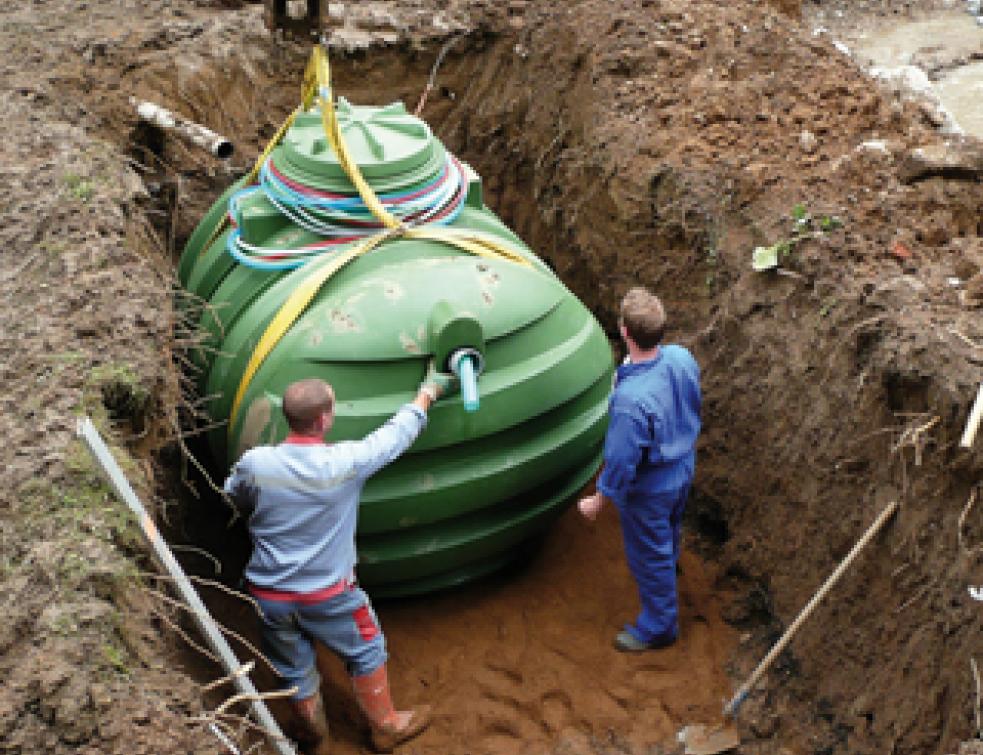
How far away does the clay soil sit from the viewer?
3.05 meters

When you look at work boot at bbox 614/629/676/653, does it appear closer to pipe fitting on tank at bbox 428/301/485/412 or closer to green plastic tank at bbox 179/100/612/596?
green plastic tank at bbox 179/100/612/596

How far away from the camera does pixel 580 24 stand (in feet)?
20.7

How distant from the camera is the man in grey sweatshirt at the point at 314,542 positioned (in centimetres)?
337

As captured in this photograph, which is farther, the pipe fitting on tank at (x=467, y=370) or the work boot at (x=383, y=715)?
the work boot at (x=383, y=715)

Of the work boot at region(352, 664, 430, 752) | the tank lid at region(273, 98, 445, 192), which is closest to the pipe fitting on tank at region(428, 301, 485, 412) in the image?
the tank lid at region(273, 98, 445, 192)

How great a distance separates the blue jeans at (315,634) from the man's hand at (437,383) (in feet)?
2.40

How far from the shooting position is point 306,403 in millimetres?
3303

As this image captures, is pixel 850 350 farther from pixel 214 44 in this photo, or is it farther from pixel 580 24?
pixel 214 44

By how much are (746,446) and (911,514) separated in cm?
102

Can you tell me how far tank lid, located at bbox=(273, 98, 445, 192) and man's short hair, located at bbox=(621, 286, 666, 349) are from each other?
111 centimetres

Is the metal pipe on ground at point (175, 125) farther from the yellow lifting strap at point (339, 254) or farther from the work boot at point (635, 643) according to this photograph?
the work boot at point (635, 643)

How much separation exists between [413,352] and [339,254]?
59 centimetres

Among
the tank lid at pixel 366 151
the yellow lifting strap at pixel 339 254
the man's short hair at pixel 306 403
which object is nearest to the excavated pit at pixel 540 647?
the yellow lifting strap at pixel 339 254

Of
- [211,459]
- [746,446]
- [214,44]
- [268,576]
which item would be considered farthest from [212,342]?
[214,44]
